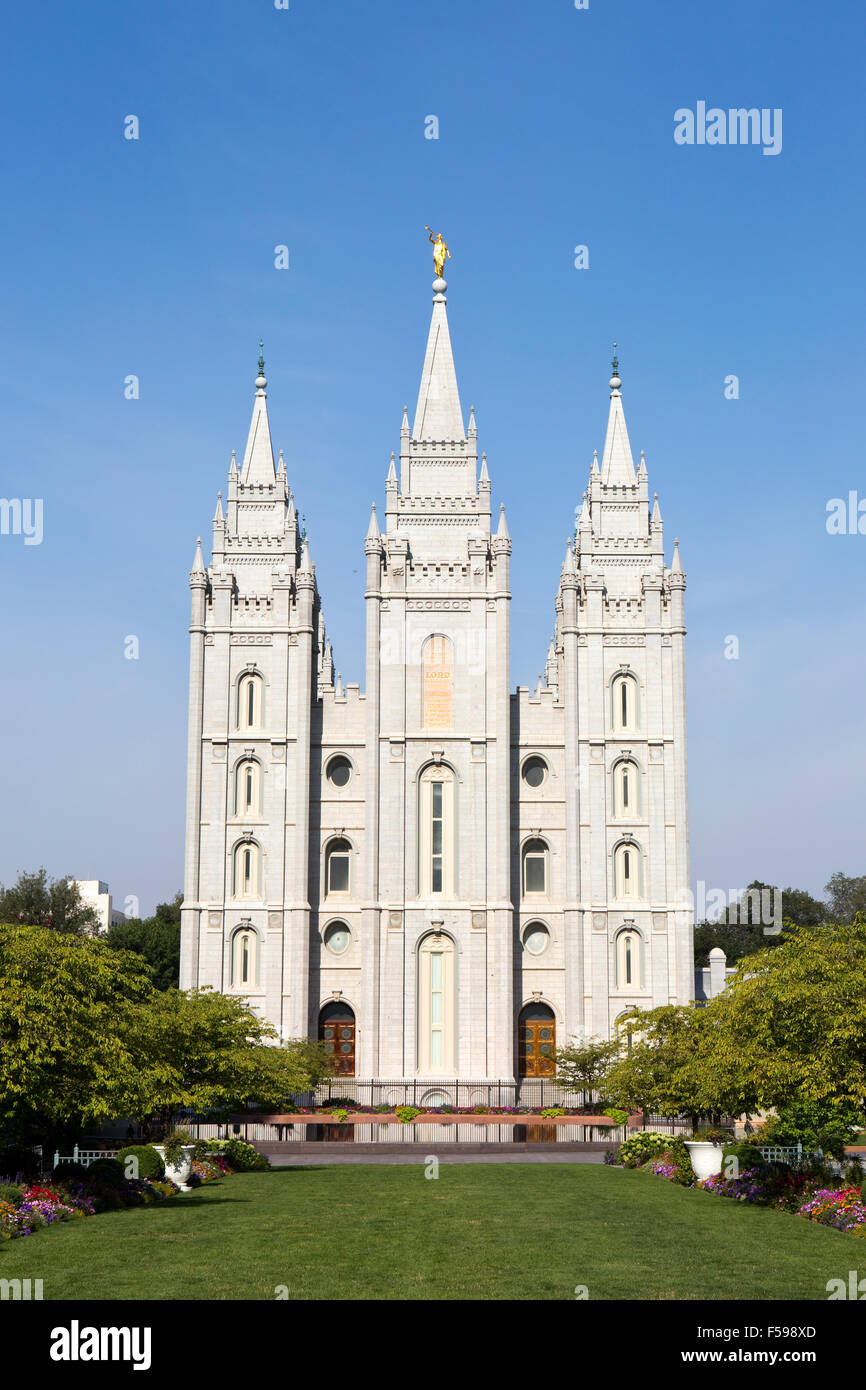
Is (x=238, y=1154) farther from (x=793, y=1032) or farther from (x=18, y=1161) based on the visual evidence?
(x=793, y=1032)

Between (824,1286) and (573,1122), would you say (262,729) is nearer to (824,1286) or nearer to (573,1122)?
(573,1122)

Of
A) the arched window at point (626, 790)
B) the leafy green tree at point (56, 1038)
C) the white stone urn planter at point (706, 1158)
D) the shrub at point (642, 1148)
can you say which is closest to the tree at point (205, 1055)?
the leafy green tree at point (56, 1038)

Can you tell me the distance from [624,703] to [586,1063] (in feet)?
50.2

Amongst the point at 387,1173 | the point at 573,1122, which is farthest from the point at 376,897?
the point at 387,1173

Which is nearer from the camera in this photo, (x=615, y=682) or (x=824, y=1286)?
(x=824, y=1286)

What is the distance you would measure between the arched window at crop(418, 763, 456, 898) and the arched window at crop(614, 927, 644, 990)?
720 centimetres

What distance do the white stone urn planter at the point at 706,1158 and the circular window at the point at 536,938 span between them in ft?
94.8

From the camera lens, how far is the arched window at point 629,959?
194ft

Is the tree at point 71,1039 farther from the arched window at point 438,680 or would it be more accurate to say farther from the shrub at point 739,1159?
the arched window at point 438,680

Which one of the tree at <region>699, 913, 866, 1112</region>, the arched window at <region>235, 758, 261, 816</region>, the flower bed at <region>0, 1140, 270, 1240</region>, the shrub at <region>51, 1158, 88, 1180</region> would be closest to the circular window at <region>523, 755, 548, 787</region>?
the arched window at <region>235, 758, 261, 816</region>

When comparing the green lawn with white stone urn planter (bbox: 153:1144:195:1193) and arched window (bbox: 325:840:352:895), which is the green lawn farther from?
arched window (bbox: 325:840:352:895)
